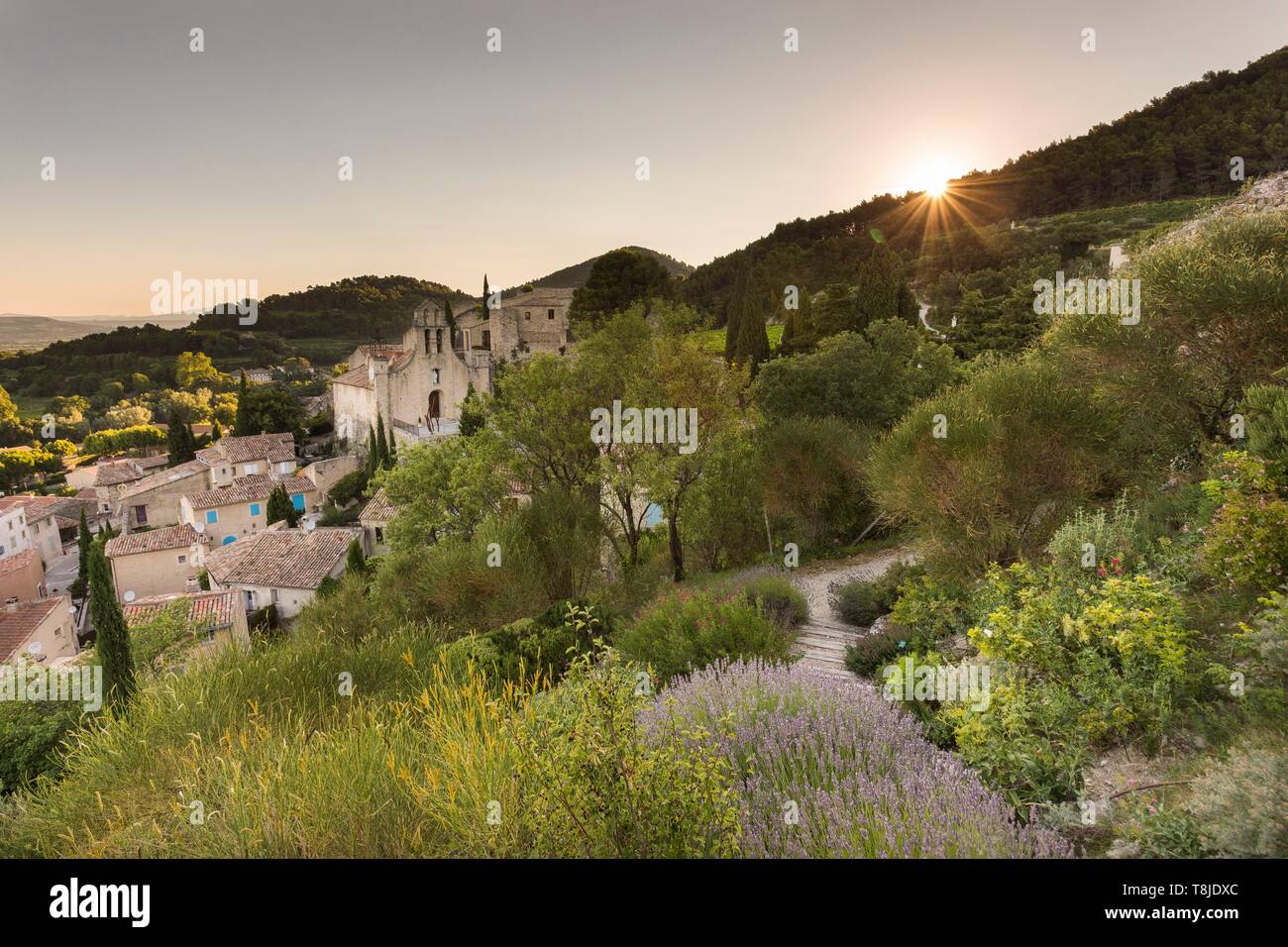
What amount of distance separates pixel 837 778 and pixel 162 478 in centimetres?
4966

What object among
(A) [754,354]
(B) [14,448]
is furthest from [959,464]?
(B) [14,448]

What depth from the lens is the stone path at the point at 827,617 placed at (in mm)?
7615

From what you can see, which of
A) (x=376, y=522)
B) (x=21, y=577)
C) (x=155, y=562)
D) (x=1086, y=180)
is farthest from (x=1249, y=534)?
(x=1086, y=180)

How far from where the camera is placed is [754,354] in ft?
96.8

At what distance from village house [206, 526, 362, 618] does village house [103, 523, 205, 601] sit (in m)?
3.35

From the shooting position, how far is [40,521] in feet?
131

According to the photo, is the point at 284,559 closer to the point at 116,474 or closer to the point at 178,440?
the point at 116,474

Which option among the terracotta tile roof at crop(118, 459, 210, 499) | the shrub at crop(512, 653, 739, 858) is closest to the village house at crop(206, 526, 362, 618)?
the terracotta tile roof at crop(118, 459, 210, 499)

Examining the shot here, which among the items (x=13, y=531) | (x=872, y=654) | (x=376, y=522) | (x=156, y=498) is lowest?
(x=13, y=531)

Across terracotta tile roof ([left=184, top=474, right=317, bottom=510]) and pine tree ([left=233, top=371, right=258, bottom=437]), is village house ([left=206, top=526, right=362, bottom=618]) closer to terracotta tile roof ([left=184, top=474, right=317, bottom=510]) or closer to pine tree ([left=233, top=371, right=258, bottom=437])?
terracotta tile roof ([left=184, top=474, right=317, bottom=510])

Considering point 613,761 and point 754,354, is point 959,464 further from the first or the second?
point 754,354

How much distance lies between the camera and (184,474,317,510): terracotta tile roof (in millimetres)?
37125

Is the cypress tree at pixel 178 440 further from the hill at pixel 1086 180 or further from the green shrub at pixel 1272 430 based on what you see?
the green shrub at pixel 1272 430
